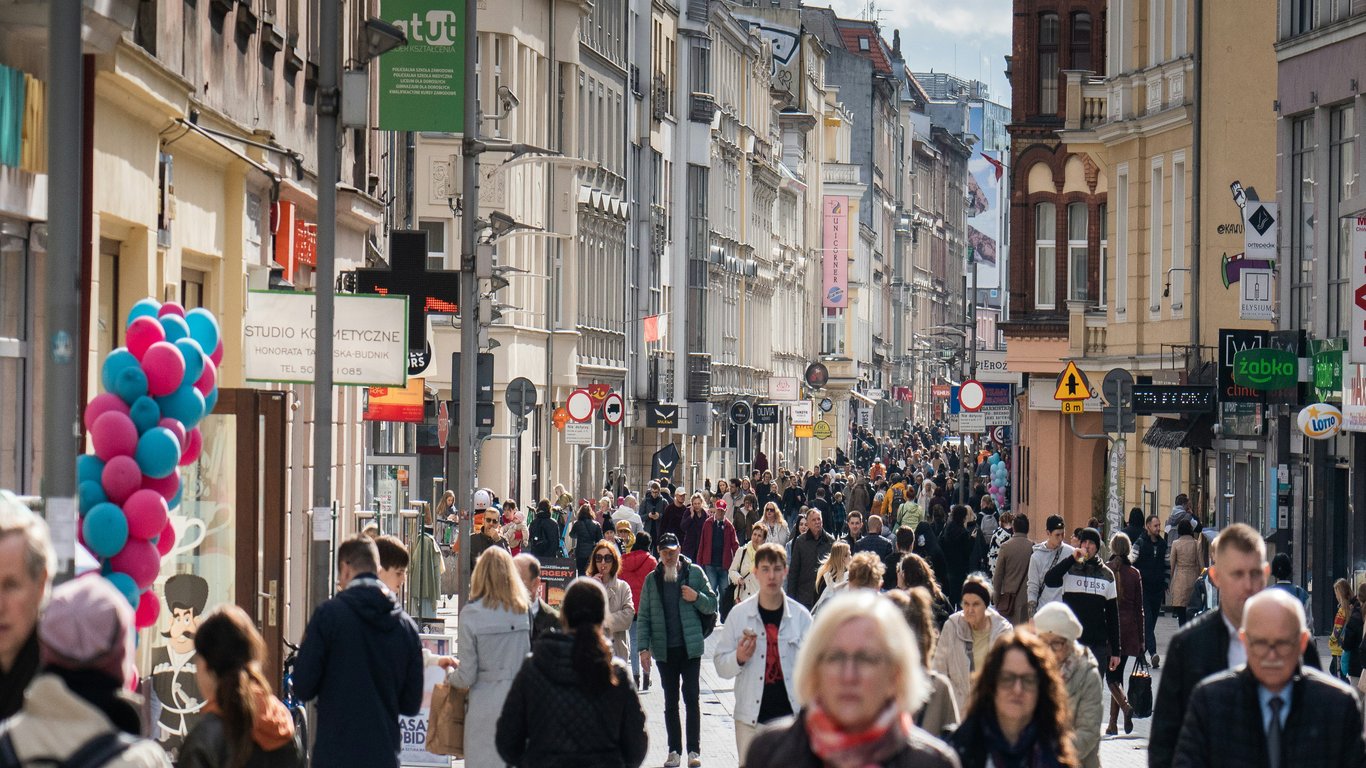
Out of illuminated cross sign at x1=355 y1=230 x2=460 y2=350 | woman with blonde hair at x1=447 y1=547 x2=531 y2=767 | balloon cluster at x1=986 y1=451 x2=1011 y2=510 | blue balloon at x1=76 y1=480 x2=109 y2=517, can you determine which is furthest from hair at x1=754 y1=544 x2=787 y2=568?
balloon cluster at x1=986 y1=451 x2=1011 y2=510

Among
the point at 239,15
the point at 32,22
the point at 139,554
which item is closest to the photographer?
the point at 139,554

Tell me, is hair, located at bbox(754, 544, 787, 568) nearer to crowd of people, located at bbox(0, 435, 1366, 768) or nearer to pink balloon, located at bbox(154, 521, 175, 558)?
crowd of people, located at bbox(0, 435, 1366, 768)

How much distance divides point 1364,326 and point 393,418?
10.3 m

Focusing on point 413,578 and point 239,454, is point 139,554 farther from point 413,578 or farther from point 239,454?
point 413,578

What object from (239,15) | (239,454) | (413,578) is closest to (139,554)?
(239,454)

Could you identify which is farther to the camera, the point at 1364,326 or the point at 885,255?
the point at 885,255

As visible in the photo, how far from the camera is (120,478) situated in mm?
10719

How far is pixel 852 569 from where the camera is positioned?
14.5 m

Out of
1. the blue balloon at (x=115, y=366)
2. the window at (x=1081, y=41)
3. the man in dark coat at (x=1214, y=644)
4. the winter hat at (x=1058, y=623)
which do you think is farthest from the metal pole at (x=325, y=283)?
the window at (x=1081, y=41)

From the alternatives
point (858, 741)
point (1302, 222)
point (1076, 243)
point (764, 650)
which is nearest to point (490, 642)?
point (764, 650)

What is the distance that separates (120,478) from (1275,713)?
192 inches

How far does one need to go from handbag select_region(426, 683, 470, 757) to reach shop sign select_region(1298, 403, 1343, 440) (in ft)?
53.4

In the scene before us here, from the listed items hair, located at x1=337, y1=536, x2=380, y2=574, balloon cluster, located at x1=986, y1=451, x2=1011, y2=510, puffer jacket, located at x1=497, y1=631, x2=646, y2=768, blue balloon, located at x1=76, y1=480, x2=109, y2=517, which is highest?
blue balloon, located at x1=76, y1=480, x2=109, y2=517

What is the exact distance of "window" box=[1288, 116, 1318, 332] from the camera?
33.6 m
